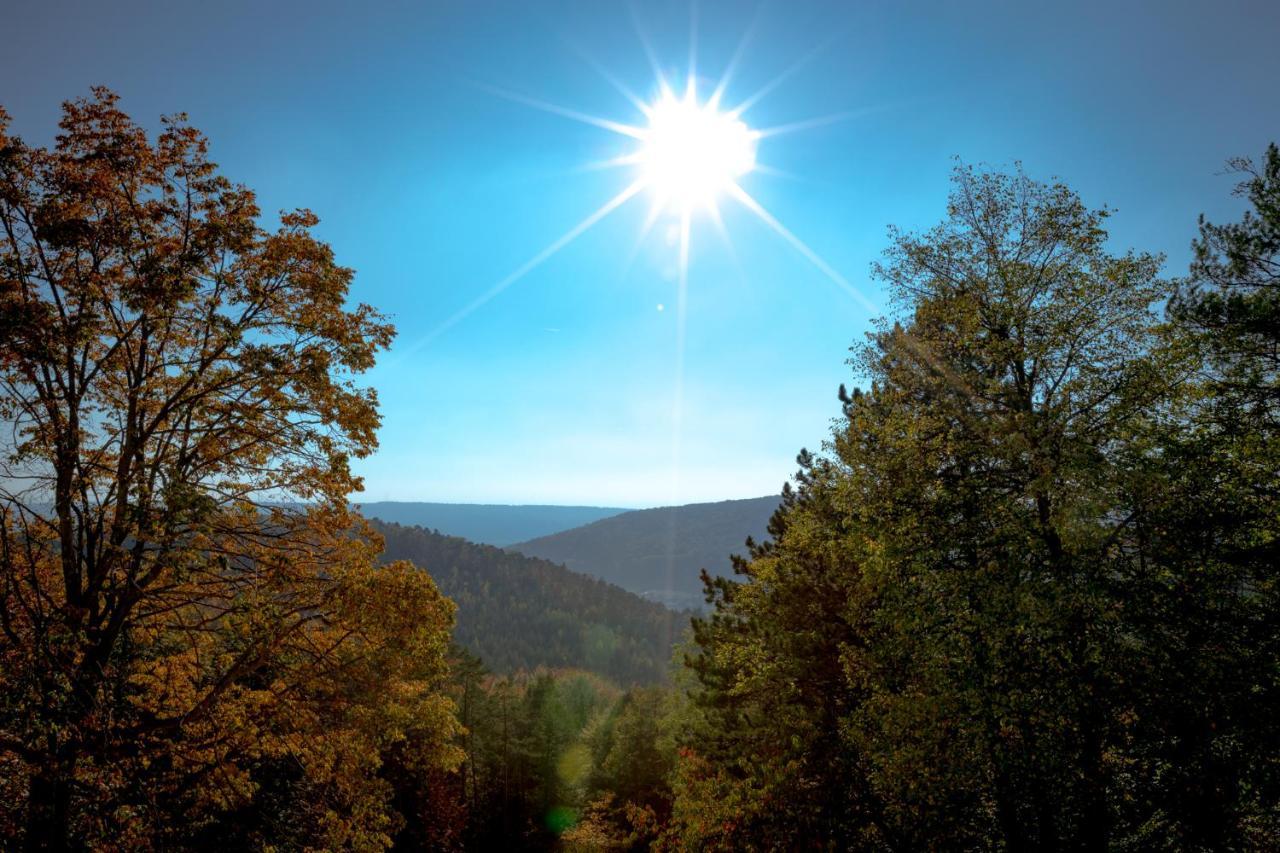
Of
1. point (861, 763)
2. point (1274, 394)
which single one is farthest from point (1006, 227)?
point (861, 763)

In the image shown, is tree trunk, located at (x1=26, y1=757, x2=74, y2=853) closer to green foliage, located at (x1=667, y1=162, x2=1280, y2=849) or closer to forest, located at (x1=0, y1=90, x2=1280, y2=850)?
forest, located at (x1=0, y1=90, x2=1280, y2=850)

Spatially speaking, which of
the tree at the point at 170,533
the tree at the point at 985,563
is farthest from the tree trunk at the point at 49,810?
the tree at the point at 985,563

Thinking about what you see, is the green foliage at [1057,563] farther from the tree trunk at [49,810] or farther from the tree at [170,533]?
the tree trunk at [49,810]

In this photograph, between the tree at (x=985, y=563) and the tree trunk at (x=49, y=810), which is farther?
the tree at (x=985, y=563)

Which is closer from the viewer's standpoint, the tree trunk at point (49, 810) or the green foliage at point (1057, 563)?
the tree trunk at point (49, 810)

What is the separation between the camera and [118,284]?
8.30 m

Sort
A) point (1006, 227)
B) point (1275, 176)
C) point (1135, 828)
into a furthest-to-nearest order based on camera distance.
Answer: point (1275, 176) < point (1006, 227) < point (1135, 828)

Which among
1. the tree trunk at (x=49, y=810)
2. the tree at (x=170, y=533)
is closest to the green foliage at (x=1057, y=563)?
the tree at (x=170, y=533)

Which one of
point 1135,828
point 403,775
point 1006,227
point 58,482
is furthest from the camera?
point 403,775

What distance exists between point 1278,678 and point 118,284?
17.5 metres

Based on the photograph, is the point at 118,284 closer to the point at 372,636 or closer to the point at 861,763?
the point at 372,636

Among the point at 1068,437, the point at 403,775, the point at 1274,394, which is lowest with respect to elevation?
the point at 403,775

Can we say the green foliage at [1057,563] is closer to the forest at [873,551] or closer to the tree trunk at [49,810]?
the forest at [873,551]

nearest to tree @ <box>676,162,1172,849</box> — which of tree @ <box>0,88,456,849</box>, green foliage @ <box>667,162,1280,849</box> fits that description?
green foliage @ <box>667,162,1280,849</box>
